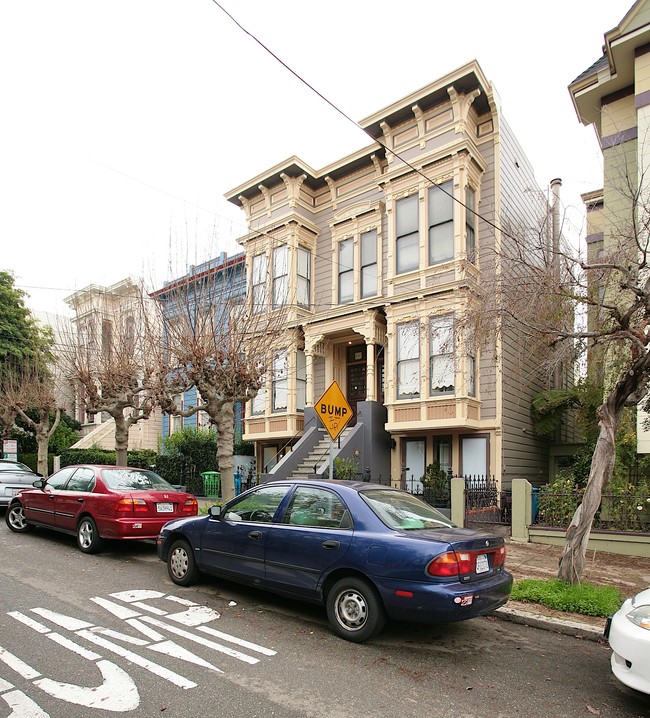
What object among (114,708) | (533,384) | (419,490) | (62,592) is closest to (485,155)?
(533,384)

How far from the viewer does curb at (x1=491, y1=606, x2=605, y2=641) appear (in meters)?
5.68

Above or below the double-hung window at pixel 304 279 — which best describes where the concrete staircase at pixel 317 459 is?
below

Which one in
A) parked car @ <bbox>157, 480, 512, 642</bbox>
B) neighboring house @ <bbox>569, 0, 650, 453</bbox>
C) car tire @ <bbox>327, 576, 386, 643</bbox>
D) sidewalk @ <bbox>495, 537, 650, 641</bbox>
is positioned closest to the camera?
parked car @ <bbox>157, 480, 512, 642</bbox>

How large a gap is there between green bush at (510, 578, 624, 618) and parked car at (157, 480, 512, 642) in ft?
4.20

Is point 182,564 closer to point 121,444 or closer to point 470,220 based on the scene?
point 121,444

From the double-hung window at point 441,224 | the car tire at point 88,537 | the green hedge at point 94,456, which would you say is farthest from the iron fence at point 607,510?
the green hedge at point 94,456

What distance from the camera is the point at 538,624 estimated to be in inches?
237

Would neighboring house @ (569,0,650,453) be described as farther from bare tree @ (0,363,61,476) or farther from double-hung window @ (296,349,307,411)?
bare tree @ (0,363,61,476)

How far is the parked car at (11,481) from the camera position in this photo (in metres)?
13.0

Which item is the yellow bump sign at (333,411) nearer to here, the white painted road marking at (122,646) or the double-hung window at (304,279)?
the white painted road marking at (122,646)

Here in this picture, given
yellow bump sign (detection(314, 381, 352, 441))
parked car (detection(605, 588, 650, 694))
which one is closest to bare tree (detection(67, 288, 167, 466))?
yellow bump sign (detection(314, 381, 352, 441))

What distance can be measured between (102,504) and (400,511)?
534 centimetres

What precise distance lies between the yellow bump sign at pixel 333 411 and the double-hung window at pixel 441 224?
724 cm

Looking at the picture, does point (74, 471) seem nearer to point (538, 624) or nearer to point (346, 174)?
point (538, 624)
